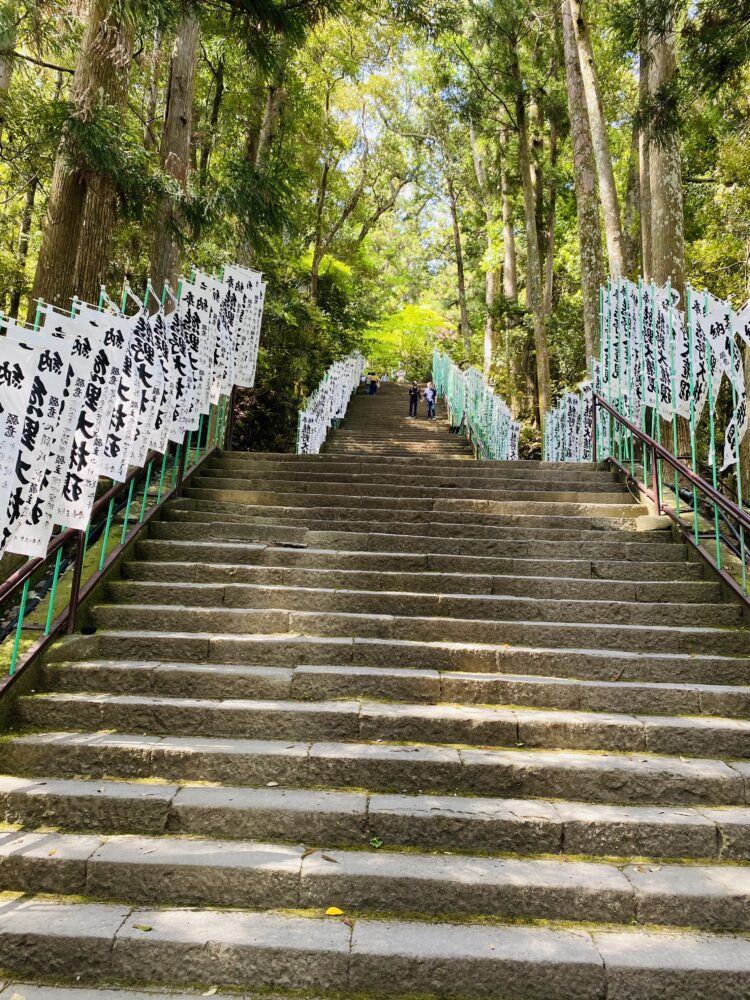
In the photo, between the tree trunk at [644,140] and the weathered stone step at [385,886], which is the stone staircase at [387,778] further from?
the tree trunk at [644,140]

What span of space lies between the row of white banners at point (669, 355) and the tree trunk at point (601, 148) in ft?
9.75

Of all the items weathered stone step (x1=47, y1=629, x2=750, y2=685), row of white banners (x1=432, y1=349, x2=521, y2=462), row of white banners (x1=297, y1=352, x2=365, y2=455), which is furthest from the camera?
row of white banners (x1=432, y1=349, x2=521, y2=462)

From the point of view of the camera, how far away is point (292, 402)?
15.3 metres

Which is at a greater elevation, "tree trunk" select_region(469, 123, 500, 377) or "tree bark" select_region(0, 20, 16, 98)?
"tree trunk" select_region(469, 123, 500, 377)

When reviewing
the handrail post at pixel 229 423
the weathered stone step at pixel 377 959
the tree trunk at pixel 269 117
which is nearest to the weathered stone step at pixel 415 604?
the weathered stone step at pixel 377 959

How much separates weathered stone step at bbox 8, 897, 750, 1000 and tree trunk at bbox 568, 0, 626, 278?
33.0 ft

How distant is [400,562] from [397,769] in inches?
93.9

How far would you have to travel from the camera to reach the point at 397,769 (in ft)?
11.9

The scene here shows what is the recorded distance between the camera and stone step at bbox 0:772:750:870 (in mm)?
3264

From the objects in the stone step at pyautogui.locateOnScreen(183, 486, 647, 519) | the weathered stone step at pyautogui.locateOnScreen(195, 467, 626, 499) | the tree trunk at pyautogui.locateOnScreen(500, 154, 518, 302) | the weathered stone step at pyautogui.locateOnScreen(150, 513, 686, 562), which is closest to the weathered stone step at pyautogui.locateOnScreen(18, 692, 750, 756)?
the weathered stone step at pyautogui.locateOnScreen(150, 513, 686, 562)

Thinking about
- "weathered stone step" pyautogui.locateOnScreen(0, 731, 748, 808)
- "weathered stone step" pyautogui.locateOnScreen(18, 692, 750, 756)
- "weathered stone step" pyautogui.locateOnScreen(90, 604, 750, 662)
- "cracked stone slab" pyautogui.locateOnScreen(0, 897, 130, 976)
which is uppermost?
"weathered stone step" pyautogui.locateOnScreen(90, 604, 750, 662)

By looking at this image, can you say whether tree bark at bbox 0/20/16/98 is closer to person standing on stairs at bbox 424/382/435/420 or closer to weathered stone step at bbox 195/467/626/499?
weathered stone step at bbox 195/467/626/499

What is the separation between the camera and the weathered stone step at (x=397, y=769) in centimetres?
357

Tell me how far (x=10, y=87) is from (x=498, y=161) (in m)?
14.8
